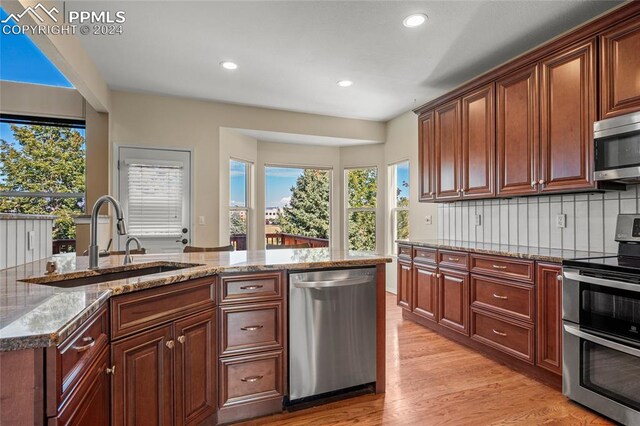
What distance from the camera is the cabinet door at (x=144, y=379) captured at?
1419 millimetres

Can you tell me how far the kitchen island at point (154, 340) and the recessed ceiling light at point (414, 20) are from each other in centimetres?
178

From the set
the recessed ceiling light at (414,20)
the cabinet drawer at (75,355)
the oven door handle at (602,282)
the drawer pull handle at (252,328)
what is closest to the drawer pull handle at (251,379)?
the drawer pull handle at (252,328)

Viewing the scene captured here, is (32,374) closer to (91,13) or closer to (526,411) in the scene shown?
(526,411)

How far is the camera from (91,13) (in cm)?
262

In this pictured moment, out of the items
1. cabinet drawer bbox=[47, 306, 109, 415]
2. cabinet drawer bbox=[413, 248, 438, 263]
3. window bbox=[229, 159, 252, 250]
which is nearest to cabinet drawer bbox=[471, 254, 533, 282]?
cabinet drawer bbox=[413, 248, 438, 263]

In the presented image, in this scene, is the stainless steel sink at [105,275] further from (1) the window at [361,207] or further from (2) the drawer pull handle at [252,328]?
(1) the window at [361,207]

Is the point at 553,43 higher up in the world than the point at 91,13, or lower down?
lower down

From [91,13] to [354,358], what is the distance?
309cm

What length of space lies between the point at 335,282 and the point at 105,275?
4.25 feet

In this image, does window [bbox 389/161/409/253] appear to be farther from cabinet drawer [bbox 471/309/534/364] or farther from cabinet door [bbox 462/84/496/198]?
cabinet drawer [bbox 471/309/534/364]

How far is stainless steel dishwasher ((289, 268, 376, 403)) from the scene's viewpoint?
2.13 metres

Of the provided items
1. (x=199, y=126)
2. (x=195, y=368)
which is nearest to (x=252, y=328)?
(x=195, y=368)

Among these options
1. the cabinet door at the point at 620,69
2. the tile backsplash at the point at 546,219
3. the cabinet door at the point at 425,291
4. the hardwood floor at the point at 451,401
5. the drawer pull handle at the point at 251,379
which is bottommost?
the hardwood floor at the point at 451,401

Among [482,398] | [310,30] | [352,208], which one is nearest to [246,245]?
[352,208]
